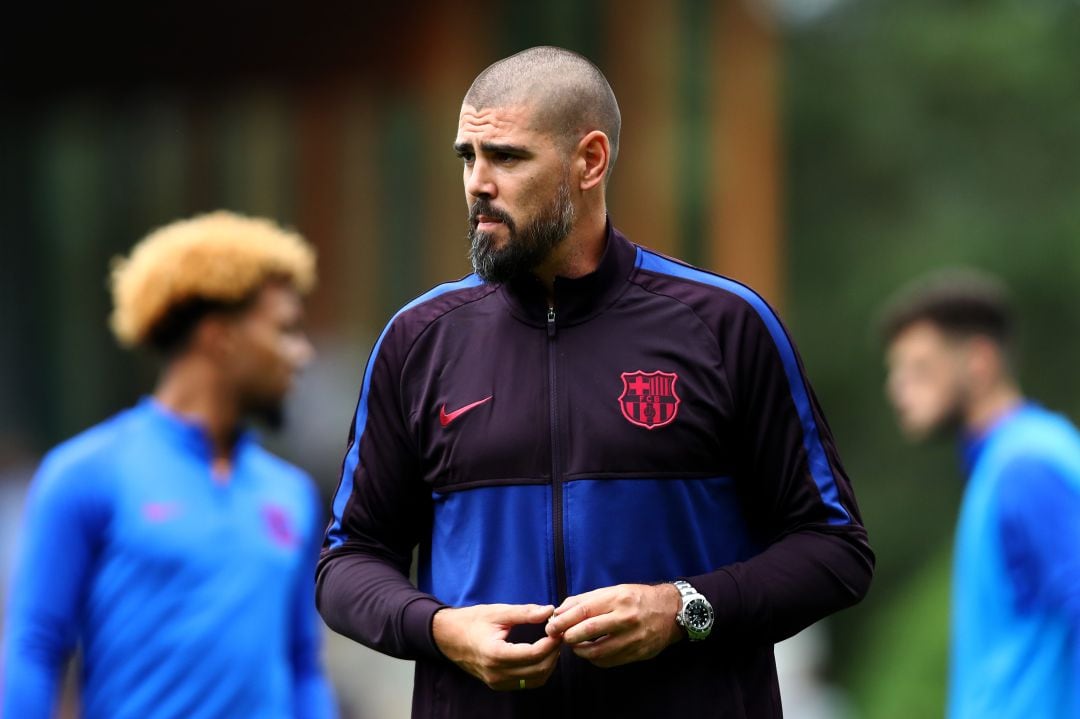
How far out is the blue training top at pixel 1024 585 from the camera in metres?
5.74

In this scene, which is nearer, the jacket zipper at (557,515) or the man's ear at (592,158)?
the jacket zipper at (557,515)

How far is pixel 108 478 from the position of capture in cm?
529

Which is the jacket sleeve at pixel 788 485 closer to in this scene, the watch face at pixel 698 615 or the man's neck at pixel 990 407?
the watch face at pixel 698 615

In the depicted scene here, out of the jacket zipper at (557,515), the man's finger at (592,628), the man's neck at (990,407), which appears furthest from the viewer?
the man's neck at (990,407)

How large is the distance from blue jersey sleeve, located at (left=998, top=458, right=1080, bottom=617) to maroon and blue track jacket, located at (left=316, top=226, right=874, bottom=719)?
211 centimetres

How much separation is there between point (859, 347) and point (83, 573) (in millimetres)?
22546

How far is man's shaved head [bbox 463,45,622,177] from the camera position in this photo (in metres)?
3.76

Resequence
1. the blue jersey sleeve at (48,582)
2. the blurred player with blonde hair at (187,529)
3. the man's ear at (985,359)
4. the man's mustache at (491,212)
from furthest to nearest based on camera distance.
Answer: the man's ear at (985,359), the blurred player with blonde hair at (187,529), the blue jersey sleeve at (48,582), the man's mustache at (491,212)

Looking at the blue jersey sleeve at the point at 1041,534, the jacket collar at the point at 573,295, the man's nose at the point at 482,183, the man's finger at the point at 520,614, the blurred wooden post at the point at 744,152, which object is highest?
the blurred wooden post at the point at 744,152

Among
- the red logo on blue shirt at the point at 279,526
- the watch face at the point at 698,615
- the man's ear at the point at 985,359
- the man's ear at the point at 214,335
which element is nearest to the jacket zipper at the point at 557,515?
the watch face at the point at 698,615

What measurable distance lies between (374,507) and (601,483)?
0.53 meters

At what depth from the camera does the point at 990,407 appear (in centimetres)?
655

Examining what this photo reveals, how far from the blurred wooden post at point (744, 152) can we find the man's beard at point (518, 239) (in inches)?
375

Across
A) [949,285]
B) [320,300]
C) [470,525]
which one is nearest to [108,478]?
[470,525]
